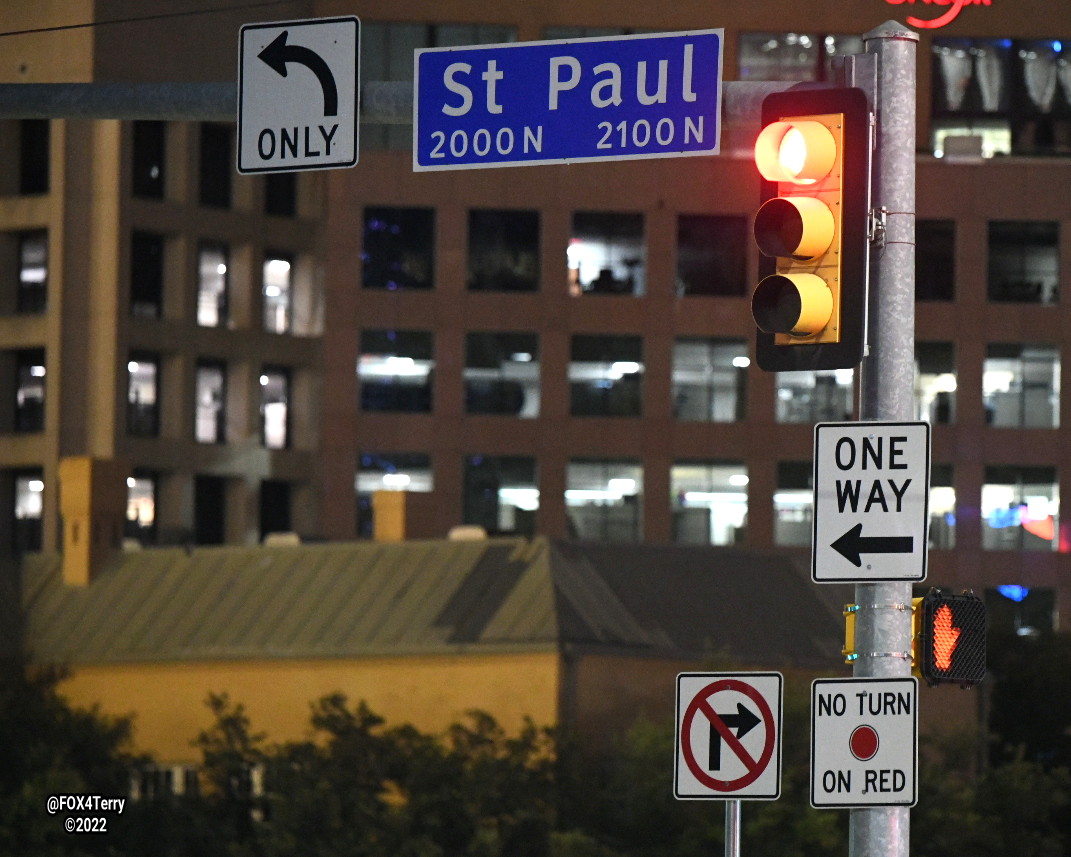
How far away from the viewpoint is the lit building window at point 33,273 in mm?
69188

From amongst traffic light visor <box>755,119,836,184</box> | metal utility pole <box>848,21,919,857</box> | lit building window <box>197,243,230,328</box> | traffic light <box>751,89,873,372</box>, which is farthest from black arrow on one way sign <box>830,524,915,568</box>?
lit building window <box>197,243,230,328</box>

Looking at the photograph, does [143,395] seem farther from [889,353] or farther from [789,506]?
[889,353]

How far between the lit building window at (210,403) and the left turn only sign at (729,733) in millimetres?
59935

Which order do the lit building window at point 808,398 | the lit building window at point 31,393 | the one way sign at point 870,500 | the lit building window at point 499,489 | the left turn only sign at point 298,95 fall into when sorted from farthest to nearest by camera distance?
the lit building window at point 499,489 → the lit building window at point 808,398 → the lit building window at point 31,393 → the left turn only sign at point 298,95 → the one way sign at point 870,500

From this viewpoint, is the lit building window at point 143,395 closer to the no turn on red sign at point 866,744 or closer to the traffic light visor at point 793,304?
the no turn on red sign at point 866,744

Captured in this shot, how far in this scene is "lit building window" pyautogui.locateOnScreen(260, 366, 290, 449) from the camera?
239 feet

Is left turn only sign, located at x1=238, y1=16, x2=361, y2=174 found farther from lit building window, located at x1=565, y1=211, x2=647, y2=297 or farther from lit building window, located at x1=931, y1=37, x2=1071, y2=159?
lit building window, located at x1=931, y1=37, x2=1071, y2=159

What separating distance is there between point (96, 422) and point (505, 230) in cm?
1397

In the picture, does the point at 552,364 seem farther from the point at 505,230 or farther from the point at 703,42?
the point at 703,42

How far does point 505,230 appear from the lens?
72.4 metres

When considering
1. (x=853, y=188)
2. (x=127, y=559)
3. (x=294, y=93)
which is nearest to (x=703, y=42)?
(x=853, y=188)

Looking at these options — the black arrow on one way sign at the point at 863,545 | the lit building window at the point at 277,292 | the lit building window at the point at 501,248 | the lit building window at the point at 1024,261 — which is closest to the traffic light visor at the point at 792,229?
the black arrow on one way sign at the point at 863,545

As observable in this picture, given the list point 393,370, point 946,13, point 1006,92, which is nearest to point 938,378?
point 1006,92

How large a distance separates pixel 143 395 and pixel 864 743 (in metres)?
61.1
